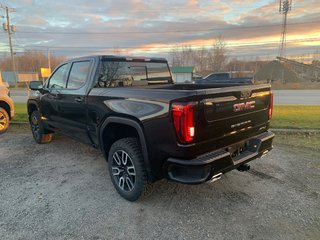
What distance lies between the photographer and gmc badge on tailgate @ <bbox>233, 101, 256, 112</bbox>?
2816 millimetres

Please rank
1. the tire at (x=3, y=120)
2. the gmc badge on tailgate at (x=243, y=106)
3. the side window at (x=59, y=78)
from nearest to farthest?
1. the gmc badge on tailgate at (x=243, y=106)
2. the side window at (x=59, y=78)
3. the tire at (x=3, y=120)

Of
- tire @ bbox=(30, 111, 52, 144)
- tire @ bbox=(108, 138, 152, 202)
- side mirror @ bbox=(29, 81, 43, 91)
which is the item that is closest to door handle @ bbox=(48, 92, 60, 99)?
side mirror @ bbox=(29, 81, 43, 91)

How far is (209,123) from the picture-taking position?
255 centimetres

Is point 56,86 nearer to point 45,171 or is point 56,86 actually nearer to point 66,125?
point 66,125

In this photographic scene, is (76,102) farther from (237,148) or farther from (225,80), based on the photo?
(225,80)

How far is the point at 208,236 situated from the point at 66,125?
318 centimetres

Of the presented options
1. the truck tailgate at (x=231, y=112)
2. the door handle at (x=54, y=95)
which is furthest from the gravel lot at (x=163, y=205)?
the door handle at (x=54, y=95)

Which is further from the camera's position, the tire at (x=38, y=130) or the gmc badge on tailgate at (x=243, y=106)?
the tire at (x=38, y=130)

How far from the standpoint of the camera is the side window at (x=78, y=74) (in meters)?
3.96

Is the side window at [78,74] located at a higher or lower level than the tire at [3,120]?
higher

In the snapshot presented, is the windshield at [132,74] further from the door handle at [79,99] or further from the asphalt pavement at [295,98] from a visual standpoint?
the asphalt pavement at [295,98]

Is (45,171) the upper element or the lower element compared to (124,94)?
lower

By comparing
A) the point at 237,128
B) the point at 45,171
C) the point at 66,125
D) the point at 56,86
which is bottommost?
the point at 45,171

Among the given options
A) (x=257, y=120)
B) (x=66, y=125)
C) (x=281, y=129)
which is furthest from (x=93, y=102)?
(x=281, y=129)
